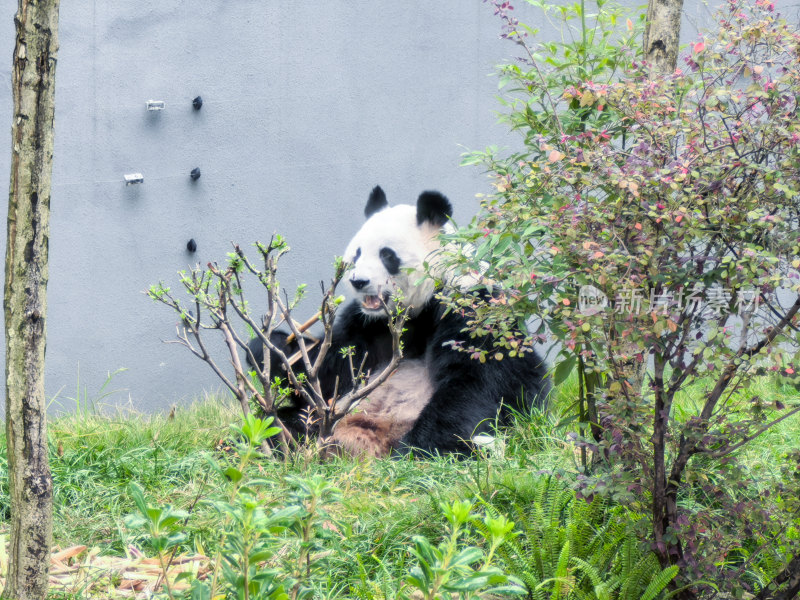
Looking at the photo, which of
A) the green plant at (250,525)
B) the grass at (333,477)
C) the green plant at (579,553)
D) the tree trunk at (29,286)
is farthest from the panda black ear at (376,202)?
the green plant at (250,525)

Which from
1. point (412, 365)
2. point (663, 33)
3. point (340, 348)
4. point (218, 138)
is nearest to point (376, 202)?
point (340, 348)

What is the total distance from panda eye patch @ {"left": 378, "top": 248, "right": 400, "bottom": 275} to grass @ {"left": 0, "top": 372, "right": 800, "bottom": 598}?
0.95 metres

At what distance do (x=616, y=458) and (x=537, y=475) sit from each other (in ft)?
2.27

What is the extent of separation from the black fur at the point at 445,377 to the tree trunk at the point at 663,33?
1332mm

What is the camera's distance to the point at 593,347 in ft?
6.25

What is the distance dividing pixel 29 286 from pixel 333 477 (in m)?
1.48

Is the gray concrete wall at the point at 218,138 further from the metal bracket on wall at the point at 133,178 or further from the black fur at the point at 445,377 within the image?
the black fur at the point at 445,377

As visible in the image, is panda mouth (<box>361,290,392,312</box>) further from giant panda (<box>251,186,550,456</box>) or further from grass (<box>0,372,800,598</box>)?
grass (<box>0,372,800,598</box>)

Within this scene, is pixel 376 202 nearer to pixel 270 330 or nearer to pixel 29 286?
pixel 270 330

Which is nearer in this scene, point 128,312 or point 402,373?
point 402,373

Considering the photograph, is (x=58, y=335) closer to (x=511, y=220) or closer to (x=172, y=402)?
(x=172, y=402)

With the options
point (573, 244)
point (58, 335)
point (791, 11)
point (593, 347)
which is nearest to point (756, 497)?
point (593, 347)

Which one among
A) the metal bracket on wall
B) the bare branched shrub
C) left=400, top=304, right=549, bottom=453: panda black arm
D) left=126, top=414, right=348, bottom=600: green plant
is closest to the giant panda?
left=400, top=304, right=549, bottom=453: panda black arm

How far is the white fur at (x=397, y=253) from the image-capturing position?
3.83m
